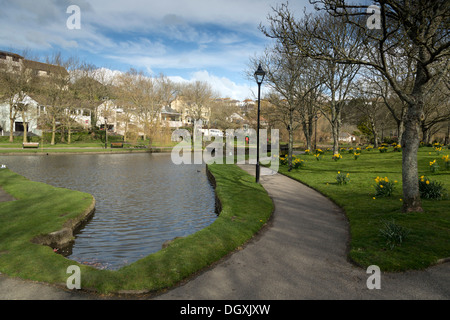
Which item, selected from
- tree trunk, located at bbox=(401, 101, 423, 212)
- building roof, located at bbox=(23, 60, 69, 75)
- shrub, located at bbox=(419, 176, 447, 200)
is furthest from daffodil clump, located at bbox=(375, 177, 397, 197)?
building roof, located at bbox=(23, 60, 69, 75)

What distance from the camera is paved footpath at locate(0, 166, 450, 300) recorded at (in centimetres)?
541

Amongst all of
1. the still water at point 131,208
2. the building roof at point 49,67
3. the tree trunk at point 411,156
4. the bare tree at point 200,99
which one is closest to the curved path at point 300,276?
the tree trunk at point 411,156

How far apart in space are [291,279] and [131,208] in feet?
30.9

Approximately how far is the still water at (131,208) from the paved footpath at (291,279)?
279cm

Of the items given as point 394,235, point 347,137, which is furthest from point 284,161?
point 347,137

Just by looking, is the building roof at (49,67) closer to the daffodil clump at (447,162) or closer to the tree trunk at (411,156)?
the daffodil clump at (447,162)

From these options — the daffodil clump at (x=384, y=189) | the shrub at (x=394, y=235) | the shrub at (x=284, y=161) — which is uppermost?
the shrub at (x=284, y=161)

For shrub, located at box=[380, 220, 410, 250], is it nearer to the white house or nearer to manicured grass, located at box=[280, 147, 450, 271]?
manicured grass, located at box=[280, 147, 450, 271]

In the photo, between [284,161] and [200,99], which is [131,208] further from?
[200,99]

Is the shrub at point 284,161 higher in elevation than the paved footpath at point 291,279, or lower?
higher

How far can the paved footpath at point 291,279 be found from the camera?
5.41 m

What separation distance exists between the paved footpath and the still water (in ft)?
9.15
